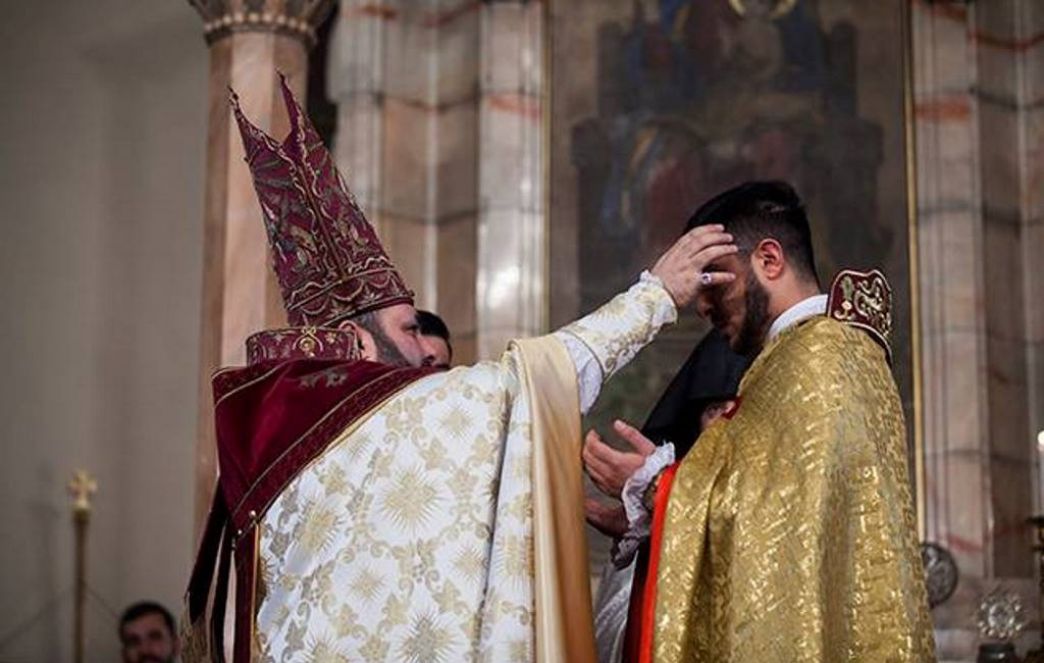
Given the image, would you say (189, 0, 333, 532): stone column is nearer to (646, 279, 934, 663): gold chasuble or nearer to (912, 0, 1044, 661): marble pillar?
(912, 0, 1044, 661): marble pillar

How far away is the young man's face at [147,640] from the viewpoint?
9.30 meters

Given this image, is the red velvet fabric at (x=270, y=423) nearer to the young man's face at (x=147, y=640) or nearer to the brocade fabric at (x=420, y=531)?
the brocade fabric at (x=420, y=531)

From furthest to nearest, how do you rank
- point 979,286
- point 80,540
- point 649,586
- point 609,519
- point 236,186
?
point 80,540, point 979,286, point 236,186, point 609,519, point 649,586

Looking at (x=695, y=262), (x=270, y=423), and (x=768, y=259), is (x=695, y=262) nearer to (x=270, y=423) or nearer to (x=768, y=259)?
(x=768, y=259)

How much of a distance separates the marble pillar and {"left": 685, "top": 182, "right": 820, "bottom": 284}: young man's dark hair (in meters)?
5.19

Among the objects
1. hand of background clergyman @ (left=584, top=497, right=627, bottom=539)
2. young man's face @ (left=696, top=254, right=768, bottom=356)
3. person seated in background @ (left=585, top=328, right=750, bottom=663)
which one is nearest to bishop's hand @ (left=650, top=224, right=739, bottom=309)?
young man's face @ (left=696, top=254, right=768, bottom=356)

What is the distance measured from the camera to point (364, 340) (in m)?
4.84

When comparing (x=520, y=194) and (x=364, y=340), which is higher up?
(x=520, y=194)

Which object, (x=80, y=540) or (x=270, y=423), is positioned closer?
(x=270, y=423)

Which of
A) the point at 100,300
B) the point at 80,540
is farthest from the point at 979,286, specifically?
the point at 80,540

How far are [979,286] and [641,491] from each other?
5782 mm

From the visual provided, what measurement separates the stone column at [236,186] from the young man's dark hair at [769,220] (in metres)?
4.57

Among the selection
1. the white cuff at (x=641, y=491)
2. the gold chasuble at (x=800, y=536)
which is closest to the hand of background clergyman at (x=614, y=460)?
the white cuff at (x=641, y=491)

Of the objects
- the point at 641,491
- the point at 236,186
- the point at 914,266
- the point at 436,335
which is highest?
the point at 236,186
